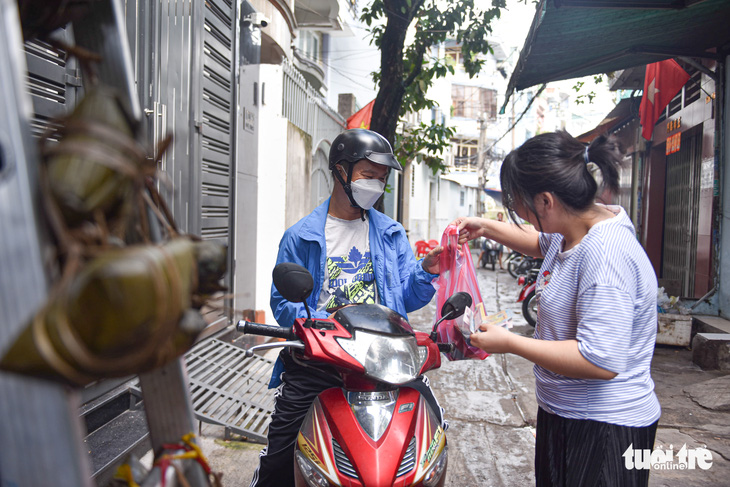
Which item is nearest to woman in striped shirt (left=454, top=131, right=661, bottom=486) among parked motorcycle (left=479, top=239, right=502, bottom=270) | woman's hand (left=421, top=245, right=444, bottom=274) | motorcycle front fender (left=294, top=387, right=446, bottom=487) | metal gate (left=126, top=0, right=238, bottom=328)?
motorcycle front fender (left=294, top=387, right=446, bottom=487)

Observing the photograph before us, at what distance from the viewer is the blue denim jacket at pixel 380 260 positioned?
2.36 m

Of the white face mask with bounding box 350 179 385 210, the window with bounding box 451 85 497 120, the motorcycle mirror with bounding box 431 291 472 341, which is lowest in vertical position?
the motorcycle mirror with bounding box 431 291 472 341

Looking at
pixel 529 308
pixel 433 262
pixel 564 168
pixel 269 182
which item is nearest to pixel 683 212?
pixel 529 308

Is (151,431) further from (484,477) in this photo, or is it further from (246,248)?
(246,248)

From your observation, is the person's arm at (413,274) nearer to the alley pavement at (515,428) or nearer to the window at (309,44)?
the alley pavement at (515,428)

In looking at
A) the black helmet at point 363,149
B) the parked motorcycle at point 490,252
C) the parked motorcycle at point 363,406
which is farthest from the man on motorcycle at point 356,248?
the parked motorcycle at point 490,252

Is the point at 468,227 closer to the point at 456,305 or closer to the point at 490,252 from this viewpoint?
the point at 456,305

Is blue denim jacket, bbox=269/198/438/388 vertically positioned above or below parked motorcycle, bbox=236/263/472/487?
above

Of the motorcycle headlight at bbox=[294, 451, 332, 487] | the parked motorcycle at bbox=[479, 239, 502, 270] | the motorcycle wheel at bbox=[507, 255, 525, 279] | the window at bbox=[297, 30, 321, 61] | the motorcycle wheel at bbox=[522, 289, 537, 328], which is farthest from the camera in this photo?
the parked motorcycle at bbox=[479, 239, 502, 270]

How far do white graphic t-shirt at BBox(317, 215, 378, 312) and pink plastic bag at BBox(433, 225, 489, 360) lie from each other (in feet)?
1.12

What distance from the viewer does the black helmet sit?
2.46 meters

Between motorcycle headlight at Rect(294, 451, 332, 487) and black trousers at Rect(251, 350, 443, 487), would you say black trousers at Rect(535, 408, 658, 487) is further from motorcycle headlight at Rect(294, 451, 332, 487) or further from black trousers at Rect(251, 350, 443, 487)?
motorcycle headlight at Rect(294, 451, 332, 487)

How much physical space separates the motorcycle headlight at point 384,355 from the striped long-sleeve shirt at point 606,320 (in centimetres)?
50

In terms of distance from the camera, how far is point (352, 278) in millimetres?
2422
